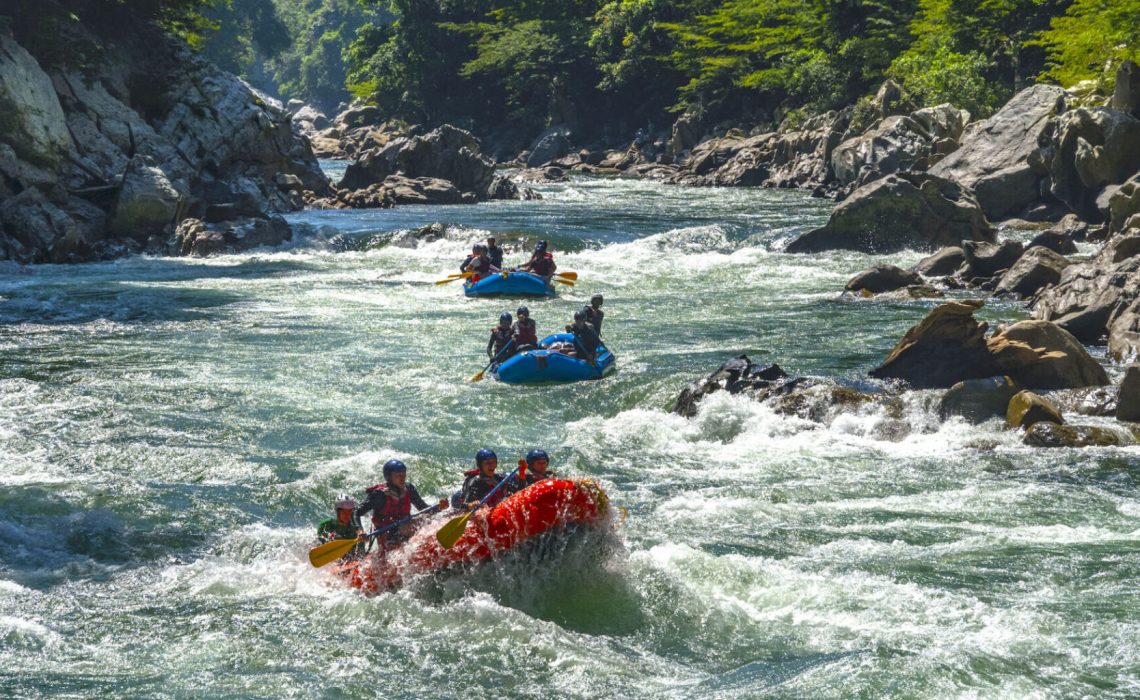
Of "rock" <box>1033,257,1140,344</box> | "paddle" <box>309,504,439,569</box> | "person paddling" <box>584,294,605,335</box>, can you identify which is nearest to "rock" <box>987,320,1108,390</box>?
"rock" <box>1033,257,1140,344</box>

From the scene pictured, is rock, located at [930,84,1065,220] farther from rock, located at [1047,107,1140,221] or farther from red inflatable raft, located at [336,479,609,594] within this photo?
red inflatable raft, located at [336,479,609,594]

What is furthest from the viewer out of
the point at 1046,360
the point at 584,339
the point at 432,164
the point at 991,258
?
the point at 432,164

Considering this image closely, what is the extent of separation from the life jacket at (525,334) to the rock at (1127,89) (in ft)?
56.9

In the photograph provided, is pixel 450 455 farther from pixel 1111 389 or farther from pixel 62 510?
pixel 1111 389

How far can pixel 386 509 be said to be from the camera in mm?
9758

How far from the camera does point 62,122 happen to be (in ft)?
91.7

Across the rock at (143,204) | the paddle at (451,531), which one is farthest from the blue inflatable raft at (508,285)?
the paddle at (451,531)

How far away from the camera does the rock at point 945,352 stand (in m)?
14.0

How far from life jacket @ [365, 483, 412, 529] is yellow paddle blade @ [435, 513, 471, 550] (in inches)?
32.9

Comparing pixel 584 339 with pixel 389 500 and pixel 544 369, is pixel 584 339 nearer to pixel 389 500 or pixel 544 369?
pixel 544 369

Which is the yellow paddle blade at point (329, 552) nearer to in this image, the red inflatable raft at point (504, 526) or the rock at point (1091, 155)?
the red inflatable raft at point (504, 526)

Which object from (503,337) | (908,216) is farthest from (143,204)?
(908,216)

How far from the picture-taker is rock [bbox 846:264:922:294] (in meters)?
21.0

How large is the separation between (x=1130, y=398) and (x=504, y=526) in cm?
710
